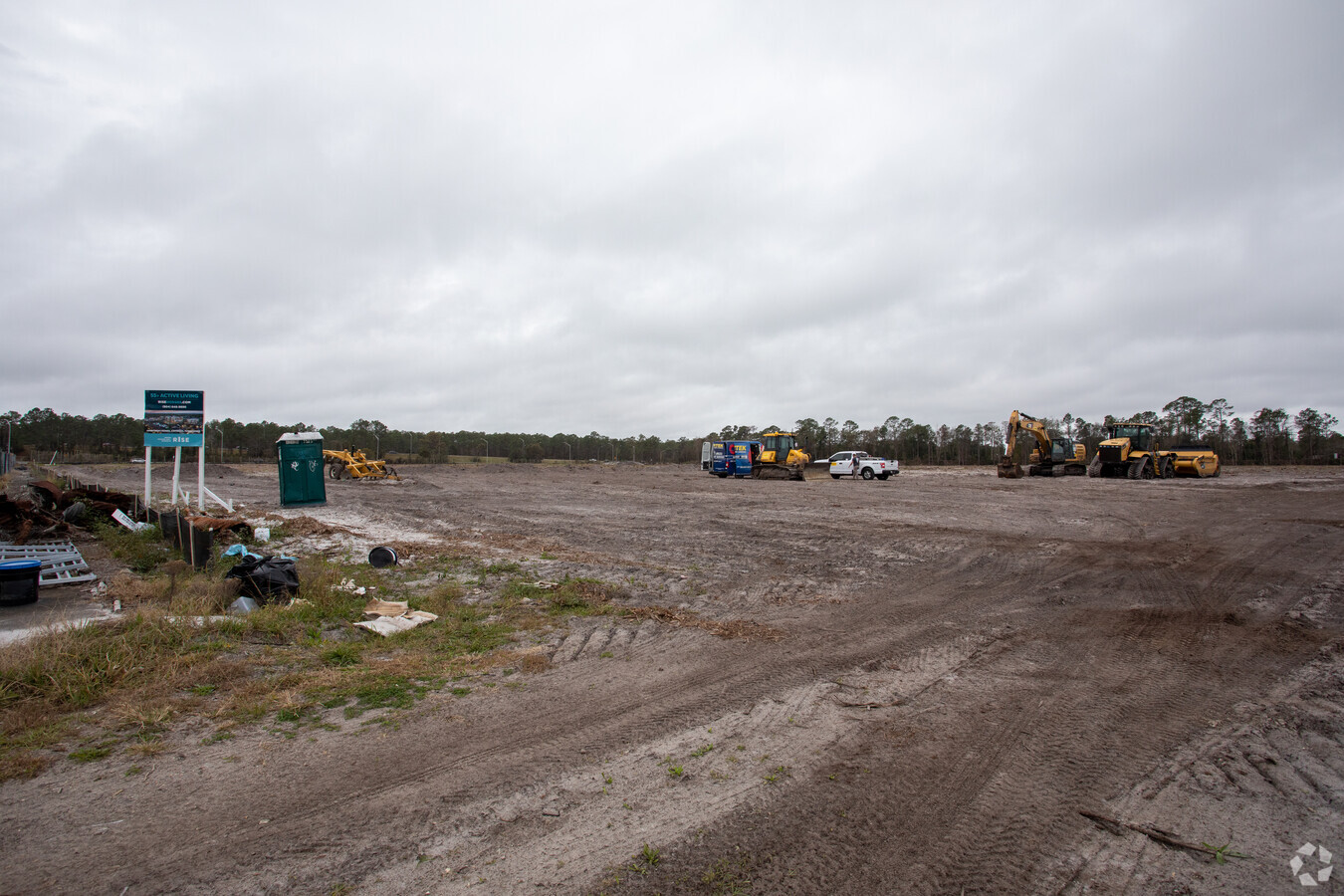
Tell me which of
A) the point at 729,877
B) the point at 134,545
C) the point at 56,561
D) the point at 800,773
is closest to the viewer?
the point at 729,877

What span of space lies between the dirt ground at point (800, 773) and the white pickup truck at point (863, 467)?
2927 centimetres

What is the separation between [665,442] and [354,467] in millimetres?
70669

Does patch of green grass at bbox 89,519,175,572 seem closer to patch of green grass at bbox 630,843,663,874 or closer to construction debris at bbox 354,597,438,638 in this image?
Result: construction debris at bbox 354,597,438,638

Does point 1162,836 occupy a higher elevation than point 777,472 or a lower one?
lower

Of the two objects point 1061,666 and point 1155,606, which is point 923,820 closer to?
point 1061,666

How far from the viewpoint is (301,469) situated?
63.6 ft

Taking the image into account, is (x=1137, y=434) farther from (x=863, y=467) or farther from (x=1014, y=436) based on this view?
(x=863, y=467)

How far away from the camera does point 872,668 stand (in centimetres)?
507

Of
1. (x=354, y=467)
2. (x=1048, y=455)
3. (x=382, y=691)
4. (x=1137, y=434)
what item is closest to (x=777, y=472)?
(x=1048, y=455)

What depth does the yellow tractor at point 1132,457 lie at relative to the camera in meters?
32.4

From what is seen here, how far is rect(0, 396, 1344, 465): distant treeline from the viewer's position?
65.5m

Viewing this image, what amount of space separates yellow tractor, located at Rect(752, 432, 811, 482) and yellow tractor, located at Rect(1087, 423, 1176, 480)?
16307mm

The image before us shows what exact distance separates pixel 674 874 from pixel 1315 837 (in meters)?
3.02

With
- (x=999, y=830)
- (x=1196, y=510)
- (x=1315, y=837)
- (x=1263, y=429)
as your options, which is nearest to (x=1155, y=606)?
(x=1315, y=837)
